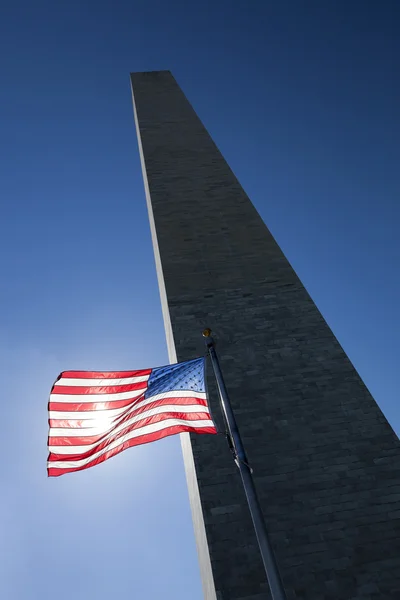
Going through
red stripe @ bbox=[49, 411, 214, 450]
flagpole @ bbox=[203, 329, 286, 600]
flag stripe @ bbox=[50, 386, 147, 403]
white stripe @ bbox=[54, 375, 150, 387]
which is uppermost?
white stripe @ bbox=[54, 375, 150, 387]

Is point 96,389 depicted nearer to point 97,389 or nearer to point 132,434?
point 97,389

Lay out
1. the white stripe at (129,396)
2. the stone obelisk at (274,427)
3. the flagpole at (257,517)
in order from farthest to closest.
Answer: the stone obelisk at (274,427) → the white stripe at (129,396) → the flagpole at (257,517)

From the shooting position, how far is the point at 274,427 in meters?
9.18

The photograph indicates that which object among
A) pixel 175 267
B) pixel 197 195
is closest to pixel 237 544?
pixel 175 267

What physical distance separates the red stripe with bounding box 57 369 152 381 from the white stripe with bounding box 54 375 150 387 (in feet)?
0.14

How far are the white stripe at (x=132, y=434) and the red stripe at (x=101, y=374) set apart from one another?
77cm

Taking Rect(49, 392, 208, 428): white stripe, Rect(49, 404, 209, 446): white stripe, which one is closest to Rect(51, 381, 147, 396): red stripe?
Rect(49, 392, 208, 428): white stripe

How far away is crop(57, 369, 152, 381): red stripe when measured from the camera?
6.38m

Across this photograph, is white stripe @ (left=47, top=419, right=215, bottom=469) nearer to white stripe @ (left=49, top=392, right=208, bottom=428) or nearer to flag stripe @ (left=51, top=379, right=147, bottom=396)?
white stripe @ (left=49, top=392, right=208, bottom=428)

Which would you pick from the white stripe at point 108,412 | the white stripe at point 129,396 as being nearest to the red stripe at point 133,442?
the white stripe at point 108,412

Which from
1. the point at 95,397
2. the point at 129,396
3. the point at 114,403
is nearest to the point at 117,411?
the point at 114,403

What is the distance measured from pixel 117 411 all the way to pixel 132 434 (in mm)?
423

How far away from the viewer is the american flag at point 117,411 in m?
5.73

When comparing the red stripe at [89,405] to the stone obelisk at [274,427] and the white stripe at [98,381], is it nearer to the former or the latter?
the white stripe at [98,381]
